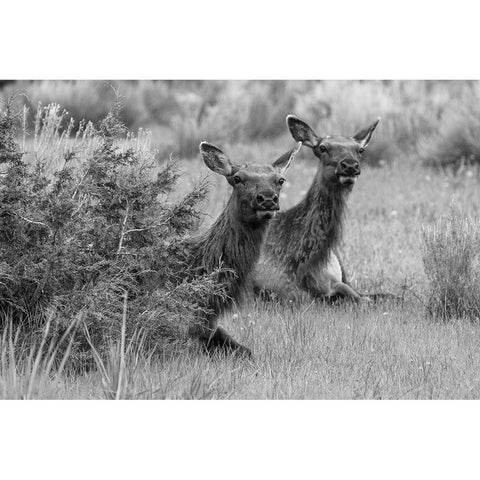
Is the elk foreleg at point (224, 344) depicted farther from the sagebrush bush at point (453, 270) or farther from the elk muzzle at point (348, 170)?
the sagebrush bush at point (453, 270)

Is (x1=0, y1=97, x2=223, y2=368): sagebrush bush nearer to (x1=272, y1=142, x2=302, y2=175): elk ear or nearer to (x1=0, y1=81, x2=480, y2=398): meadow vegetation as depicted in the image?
(x1=0, y1=81, x2=480, y2=398): meadow vegetation

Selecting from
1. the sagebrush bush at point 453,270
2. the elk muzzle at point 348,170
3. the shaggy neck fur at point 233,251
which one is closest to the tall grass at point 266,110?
the sagebrush bush at point 453,270

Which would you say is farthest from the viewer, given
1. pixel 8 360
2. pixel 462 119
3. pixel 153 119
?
pixel 153 119

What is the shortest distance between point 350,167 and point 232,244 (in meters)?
1.53

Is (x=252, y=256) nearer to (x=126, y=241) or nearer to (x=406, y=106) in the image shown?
(x=126, y=241)

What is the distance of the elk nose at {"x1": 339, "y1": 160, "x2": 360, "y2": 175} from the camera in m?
7.66

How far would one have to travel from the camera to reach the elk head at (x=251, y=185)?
629cm

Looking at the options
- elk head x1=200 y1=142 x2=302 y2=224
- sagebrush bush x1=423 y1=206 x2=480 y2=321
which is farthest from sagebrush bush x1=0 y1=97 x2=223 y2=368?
sagebrush bush x1=423 y1=206 x2=480 y2=321

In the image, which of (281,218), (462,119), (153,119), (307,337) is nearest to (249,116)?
(153,119)

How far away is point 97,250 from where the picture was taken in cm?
652

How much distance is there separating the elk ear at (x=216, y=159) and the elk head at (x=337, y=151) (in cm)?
138

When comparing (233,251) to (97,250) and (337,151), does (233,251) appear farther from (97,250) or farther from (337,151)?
(337,151)

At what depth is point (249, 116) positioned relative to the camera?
16.6 meters
